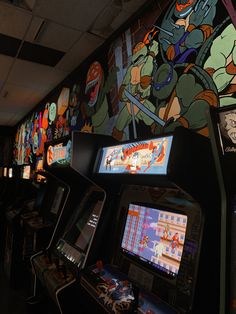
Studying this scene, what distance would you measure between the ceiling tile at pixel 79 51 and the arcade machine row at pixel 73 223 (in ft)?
4.23

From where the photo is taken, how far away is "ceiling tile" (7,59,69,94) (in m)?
4.13

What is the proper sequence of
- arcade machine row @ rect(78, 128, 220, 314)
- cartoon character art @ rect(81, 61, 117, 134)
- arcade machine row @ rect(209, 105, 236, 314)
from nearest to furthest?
arcade machine row @ rect(209, 105, 236, 314)
arcade machine row @ rect(78, 128, 220, 314)
cartoon character art @ rect(81, 61, 117, 134)

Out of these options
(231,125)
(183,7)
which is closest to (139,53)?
(183,7)

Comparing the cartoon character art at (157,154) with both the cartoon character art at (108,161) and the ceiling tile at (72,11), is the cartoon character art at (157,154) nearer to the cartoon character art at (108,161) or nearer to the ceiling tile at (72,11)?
the cartoon character art at (108,161)

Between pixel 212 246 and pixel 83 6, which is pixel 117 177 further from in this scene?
pixel 83 6

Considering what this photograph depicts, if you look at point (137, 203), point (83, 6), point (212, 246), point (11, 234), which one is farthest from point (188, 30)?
point (11, 234)

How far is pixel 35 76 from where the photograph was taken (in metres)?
4.51

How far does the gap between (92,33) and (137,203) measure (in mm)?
2057

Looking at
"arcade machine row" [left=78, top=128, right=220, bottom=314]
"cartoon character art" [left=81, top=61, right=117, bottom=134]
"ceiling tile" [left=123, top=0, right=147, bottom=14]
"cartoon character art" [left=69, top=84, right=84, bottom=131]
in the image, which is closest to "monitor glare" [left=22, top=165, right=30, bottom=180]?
"cartoon character art" [left=69, top=84, right=84, bottom=131]

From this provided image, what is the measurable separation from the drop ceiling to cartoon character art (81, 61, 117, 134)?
11.6 inches

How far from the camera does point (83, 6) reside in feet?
8.51

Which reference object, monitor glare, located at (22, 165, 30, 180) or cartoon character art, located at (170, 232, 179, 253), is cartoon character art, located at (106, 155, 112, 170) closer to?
cartoon character art, located at (170, 232, 179, 253)

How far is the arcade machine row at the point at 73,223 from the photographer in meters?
1.94

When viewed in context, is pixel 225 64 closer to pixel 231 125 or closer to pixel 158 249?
pixel 231 125
